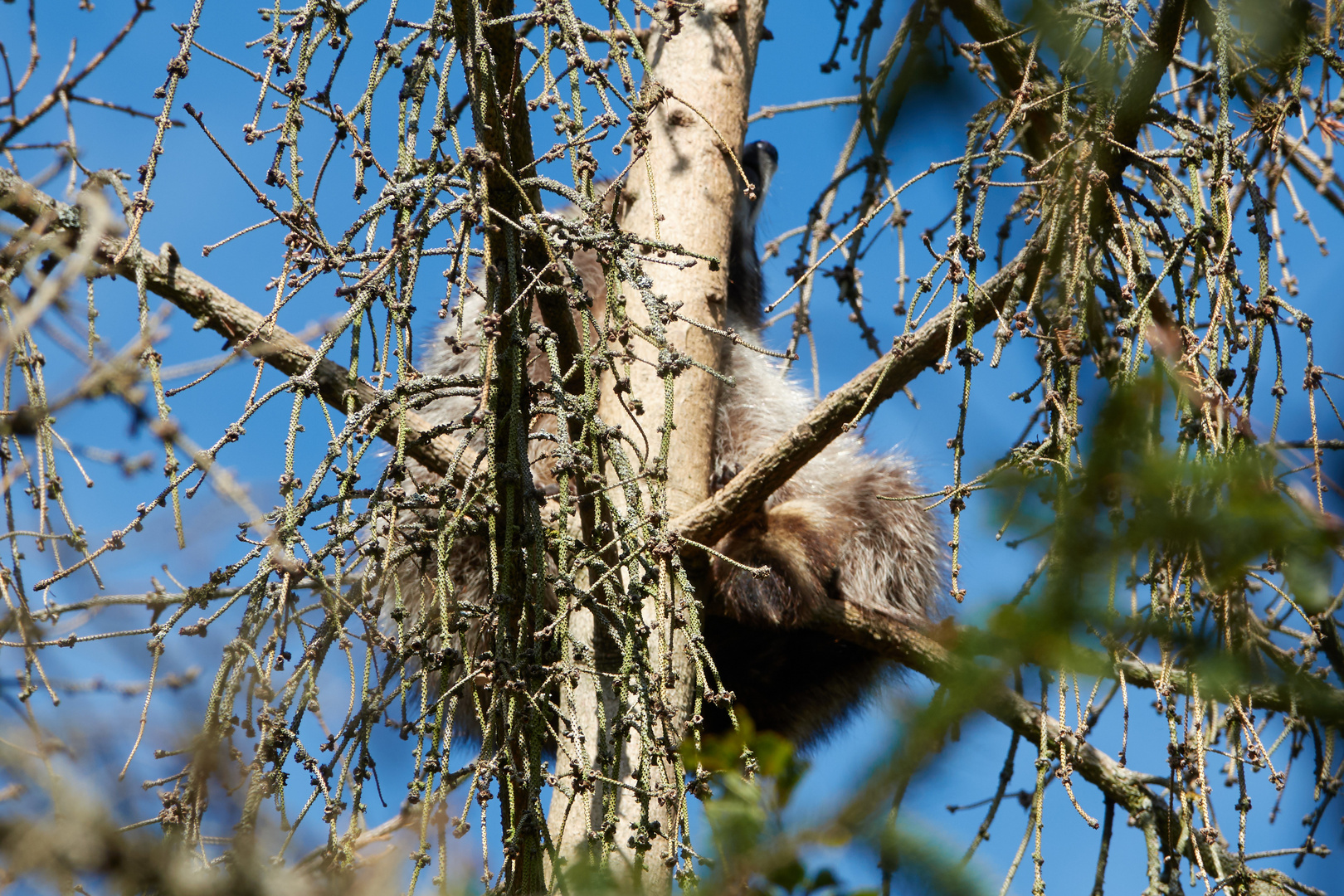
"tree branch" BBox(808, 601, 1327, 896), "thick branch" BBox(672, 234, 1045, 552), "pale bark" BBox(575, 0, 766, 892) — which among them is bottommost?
"tree branch" BBox(808, 601, 1327, 896)

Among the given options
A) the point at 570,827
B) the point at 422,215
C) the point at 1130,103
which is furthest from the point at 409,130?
the point at 570,827

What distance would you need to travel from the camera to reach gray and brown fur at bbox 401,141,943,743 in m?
3.25

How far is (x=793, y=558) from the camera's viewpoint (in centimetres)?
325

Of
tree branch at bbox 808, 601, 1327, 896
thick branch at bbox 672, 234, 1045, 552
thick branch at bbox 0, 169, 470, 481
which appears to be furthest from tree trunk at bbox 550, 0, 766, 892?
thick branch at bbox 0, 169, 470, 481

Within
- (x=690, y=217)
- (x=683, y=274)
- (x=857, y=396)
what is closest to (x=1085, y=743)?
(x=857, y=396)

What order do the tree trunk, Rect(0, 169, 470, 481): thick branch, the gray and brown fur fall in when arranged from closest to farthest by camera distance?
Rect(0, 169, 470, 481): thick branch
the tree trunk
the gray and brown fur

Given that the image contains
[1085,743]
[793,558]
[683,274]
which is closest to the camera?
[1085,743]

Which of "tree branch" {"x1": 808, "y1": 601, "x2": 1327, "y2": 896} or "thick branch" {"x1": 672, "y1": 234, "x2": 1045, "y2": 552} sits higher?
"thick branch" {"x1": 672, "y1": 234, "x2": 1045, "y2": 552}

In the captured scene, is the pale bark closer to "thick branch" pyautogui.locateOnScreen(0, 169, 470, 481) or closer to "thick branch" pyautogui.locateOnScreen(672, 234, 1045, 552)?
"thick branch" pyautogui.locateOnScreen(672, 234, 1045, 552)

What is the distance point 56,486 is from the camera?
5.94ft

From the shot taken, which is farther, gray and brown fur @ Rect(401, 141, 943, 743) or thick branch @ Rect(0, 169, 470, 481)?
gray and brown fur @ Rect(401, 141, 943, 743)

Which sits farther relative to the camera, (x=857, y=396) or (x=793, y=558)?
(x=793, y=558)

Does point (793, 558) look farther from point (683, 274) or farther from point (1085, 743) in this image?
point (1085, 743)

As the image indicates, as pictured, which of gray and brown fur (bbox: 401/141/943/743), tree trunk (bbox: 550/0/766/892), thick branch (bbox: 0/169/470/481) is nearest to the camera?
thick branch (bbox: 0/169/470/481)
